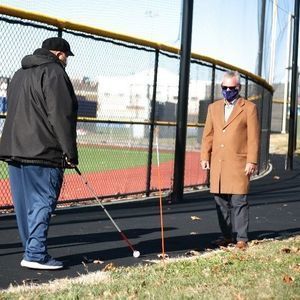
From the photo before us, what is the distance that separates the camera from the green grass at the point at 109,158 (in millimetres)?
13000

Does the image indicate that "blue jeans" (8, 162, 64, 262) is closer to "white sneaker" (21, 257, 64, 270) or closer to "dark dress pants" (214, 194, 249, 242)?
"white sneaker" (21, 257, 64, 270)

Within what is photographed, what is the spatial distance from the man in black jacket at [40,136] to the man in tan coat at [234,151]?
2.02 meters

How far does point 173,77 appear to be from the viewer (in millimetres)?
12188

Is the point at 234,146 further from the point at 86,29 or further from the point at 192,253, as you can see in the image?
the point at 86,29

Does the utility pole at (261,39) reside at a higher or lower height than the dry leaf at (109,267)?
higher

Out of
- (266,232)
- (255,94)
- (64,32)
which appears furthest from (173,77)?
(255,94)

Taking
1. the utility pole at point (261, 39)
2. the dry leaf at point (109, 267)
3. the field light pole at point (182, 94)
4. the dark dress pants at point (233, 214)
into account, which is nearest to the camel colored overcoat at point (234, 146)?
the dark dress pants at point (233, 214)

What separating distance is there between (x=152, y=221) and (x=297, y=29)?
12.2 meters

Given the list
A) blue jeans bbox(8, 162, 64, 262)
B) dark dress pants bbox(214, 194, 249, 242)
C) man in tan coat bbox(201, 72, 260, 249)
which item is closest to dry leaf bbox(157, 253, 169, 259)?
man in tan coat bbox(201, 72, 260, 249)

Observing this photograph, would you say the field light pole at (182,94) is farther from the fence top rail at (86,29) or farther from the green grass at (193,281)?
the green grass at (193,281)

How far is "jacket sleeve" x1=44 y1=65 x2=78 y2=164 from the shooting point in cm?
567

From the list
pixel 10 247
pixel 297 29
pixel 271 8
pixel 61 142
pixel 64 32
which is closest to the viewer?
pixel 61 142

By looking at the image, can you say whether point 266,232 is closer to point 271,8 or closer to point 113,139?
point 113,139

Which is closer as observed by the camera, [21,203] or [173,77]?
[21,203]
